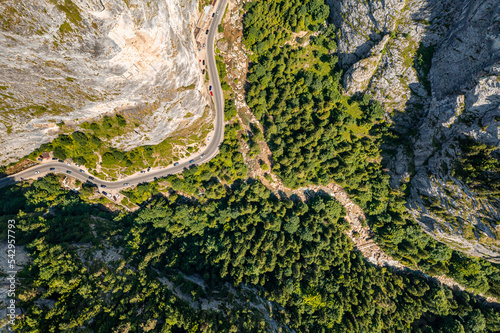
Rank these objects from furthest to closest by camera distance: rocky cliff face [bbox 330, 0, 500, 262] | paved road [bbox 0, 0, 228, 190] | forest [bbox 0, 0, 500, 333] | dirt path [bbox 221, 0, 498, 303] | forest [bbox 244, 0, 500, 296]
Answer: dirt path [bbox 221, 0, 498, 303] → paved road [bbox 0, 0, 228, 190] → forest [bbox 244, 0, 500, 296] → forest [bbox 0, 0, 500, 333] → rocky cliff face [bbox 330, 0, 500, 262]

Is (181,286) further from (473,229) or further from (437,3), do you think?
(437,3)

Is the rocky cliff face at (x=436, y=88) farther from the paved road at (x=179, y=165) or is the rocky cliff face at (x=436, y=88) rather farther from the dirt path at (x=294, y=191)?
the paved road at (x=179, y=165)

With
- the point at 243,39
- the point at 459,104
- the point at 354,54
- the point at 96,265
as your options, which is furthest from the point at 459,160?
the point at 96,265

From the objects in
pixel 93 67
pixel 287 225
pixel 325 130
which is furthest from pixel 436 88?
pixel 93 67

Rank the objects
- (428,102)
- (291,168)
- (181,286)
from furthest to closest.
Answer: (291,168)
(181,286)
(428,102)

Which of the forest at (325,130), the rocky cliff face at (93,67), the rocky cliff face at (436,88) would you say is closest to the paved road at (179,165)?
the rocky cliff face at (93,67)

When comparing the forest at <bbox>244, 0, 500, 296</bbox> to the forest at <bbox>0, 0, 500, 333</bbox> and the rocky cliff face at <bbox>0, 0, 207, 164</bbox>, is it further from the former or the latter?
the rocky cliff face at <bbox>0, 0, 207, 164</bbox>

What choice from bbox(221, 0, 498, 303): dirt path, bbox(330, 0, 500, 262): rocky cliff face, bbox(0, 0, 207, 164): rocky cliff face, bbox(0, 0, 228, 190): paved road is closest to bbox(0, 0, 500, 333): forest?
bbox(221, 0, 498, 303): dirt path

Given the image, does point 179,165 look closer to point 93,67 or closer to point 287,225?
point 93,67
